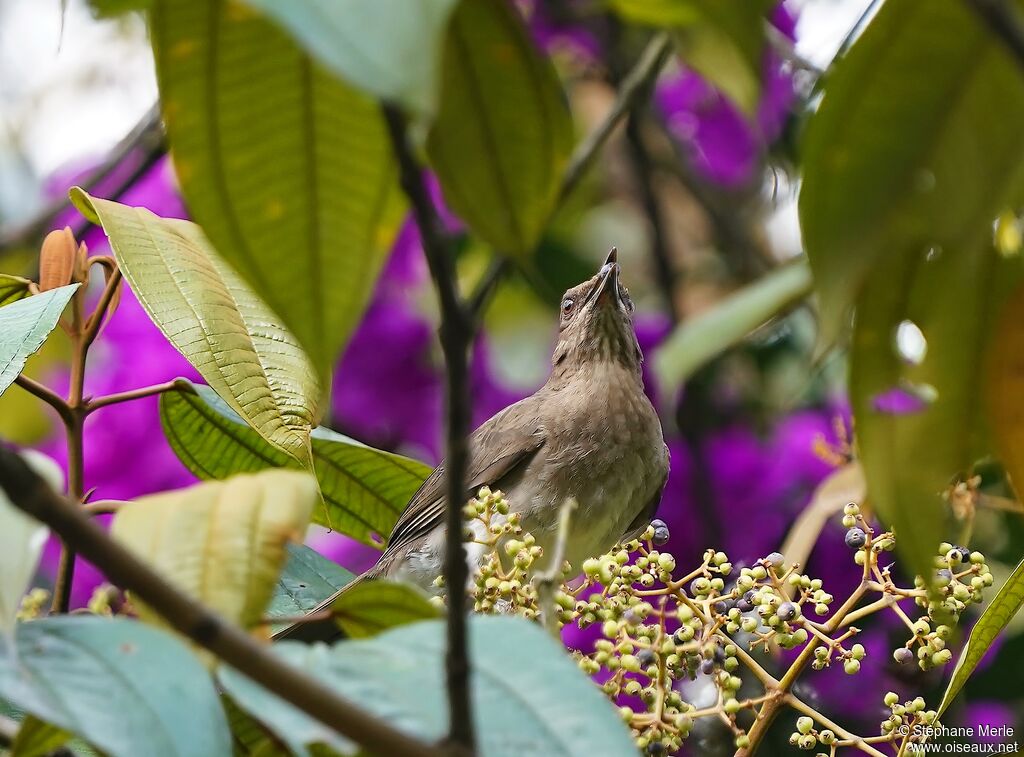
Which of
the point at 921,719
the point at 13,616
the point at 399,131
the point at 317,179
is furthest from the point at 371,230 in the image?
the point at 921,719

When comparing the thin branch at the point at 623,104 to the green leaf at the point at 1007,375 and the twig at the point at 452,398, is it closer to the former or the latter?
the green leaf at the point at 1007,375

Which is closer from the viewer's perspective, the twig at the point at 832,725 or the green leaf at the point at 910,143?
the green leaf at the point at 910,143

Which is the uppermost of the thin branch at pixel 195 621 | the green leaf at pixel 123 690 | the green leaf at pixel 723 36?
the green leaf at pixel 723 36

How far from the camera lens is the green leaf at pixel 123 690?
0.80m

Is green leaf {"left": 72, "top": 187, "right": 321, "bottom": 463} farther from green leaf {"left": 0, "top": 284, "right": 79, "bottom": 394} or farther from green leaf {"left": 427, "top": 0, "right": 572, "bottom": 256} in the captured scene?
green leaf {"left": 427, "top": 0, "right": 572, "bottom": 256}

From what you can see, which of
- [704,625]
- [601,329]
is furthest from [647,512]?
[704,625]

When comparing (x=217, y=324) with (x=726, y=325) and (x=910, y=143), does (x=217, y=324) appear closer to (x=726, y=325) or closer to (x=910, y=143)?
(x=726, y=325)

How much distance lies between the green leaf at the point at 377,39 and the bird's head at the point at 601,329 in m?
2.32

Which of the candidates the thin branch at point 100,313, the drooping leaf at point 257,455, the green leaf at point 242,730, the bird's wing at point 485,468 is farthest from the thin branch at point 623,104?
the green leaf at point 242,730

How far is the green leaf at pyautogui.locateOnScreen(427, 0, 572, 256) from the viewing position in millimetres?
765

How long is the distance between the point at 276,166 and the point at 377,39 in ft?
0.74

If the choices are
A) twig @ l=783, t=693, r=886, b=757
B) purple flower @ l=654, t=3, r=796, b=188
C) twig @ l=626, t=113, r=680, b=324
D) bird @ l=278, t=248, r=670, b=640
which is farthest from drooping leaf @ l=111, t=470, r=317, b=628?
purple flower @ l=654, t=3, r=796, b=188

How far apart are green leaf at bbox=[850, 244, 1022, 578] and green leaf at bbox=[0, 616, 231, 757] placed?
1.55ft

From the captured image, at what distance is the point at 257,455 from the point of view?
1.69 m
